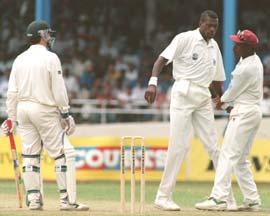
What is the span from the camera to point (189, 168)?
1909 centimetres

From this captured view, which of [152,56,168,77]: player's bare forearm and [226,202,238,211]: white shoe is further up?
[152,56,168,77]: player's bare forearm

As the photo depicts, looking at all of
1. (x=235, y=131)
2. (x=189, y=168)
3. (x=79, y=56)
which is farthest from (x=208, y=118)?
(x=79, y=56)

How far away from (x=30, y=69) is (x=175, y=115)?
1.77m

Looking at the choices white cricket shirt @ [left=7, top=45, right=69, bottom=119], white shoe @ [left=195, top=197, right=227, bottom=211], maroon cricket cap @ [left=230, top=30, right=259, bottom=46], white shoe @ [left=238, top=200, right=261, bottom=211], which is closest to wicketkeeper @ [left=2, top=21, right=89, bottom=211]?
white cricket shirt @ [left=7, top=45, right=69, bottom=119]

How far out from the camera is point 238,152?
12.5m

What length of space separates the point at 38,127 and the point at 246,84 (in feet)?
7.78

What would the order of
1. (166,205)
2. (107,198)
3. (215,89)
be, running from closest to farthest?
(166,205) → (215,89) → (107,198)

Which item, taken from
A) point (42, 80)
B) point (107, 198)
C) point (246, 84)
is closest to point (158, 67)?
point (246, 84)

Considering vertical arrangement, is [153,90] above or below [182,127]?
above

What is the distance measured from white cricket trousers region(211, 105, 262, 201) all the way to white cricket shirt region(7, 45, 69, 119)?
1.88 meters

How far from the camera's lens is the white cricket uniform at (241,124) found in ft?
40.8

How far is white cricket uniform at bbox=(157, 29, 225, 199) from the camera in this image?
12633 millimetres

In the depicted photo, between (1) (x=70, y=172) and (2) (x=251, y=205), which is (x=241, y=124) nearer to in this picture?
(2) (x=251, y=205)

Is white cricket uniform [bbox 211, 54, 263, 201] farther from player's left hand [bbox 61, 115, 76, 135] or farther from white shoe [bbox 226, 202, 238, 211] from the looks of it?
player's left hand [bbox 61, 115, 76, 135]
